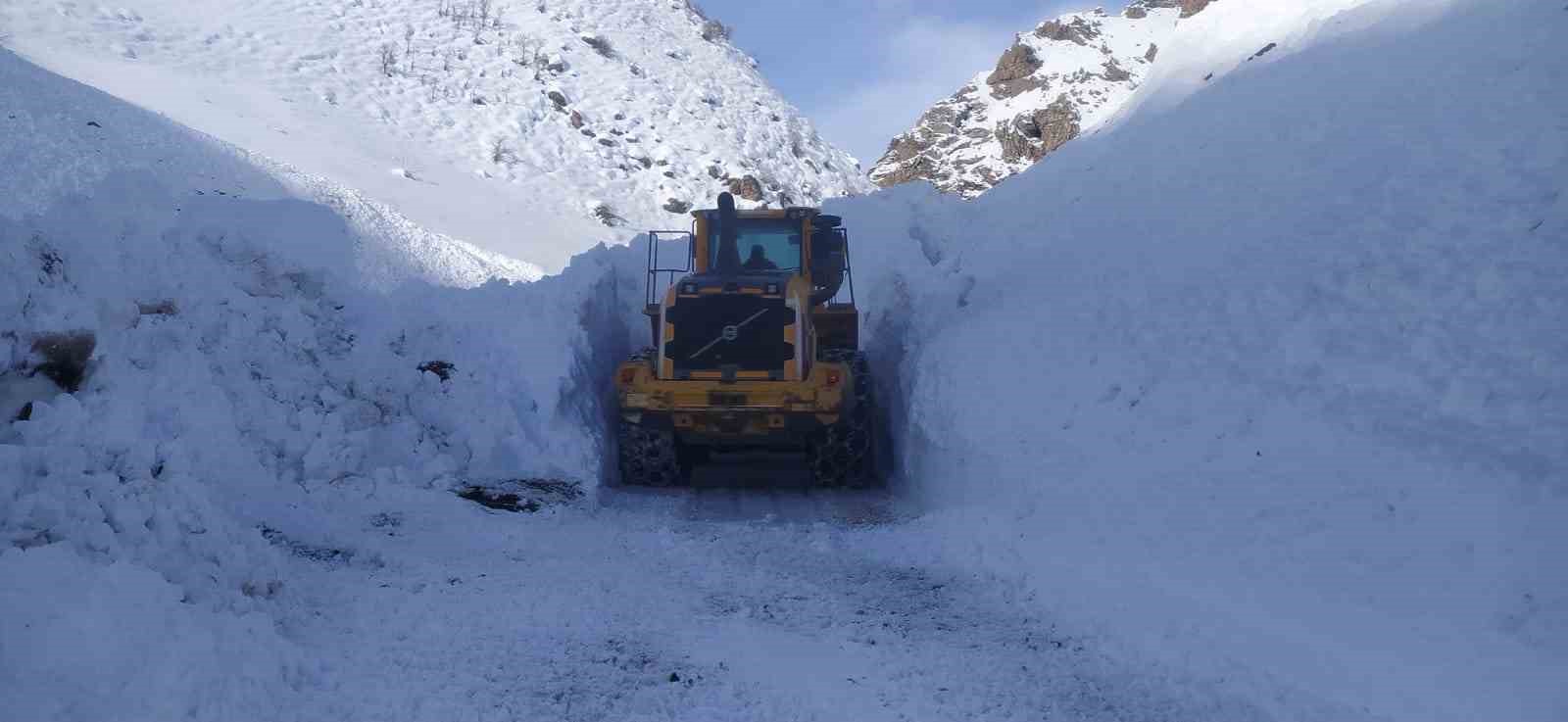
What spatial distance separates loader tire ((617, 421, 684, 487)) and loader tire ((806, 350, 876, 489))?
50.5 inches

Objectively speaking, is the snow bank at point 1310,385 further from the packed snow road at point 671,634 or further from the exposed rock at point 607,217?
the exposed rock at point 607,217

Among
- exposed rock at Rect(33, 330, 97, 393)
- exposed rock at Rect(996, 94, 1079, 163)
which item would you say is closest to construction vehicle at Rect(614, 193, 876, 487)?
exposed rock at Rect(33, 330, 97, 393)

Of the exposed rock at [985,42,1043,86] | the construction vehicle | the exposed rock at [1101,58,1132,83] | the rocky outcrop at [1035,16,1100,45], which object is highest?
the rocky outcrop at [1035,16,1100,45]

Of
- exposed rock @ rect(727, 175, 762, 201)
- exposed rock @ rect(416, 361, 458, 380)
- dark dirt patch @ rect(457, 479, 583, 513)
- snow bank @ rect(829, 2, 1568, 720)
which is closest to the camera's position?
snow bank @ rect(829, 2, 1568, 720)

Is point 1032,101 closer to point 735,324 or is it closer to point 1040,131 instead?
point 1040,131

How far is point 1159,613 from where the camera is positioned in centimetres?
613

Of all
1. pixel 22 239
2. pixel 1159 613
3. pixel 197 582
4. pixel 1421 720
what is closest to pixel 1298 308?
pixel 1159 613

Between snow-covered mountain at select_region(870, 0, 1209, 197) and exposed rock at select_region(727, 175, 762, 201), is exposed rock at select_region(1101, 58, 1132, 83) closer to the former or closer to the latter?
snow-covered mountain at select_region(870, 0, 1209, 197)

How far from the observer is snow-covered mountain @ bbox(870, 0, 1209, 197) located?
1387 inches

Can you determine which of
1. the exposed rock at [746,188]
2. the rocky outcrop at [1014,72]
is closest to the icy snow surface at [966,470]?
the exposed rock at [746,188]

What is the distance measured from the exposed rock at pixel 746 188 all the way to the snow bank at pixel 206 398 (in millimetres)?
16832

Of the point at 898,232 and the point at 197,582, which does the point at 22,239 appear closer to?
the point at 197,582

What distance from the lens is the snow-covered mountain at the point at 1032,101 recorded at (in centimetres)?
3522

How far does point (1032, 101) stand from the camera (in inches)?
1485
